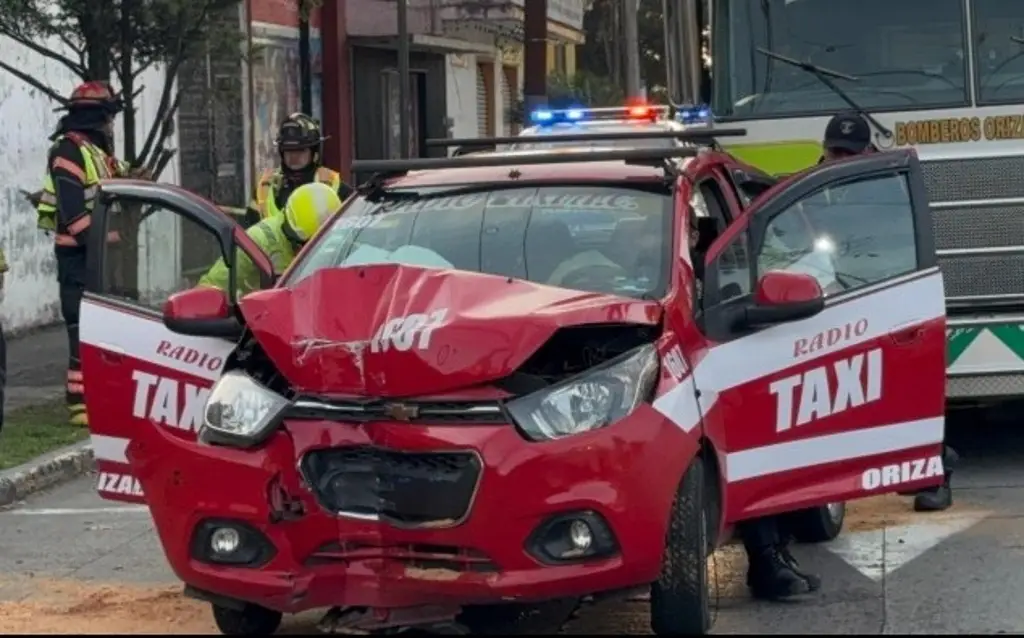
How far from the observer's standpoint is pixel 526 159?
752 centimetres

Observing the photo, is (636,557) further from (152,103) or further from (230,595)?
(152,103)

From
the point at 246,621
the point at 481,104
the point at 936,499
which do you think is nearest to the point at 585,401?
the point at 246,621

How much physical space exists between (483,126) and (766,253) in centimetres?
2884

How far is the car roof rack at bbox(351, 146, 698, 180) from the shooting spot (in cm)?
722

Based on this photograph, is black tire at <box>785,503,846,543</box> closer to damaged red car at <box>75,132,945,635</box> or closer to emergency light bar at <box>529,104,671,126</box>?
damaged red car at <box>75,132,945,635</box>

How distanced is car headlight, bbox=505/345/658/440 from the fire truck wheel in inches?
15.0

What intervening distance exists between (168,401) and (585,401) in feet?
6.75

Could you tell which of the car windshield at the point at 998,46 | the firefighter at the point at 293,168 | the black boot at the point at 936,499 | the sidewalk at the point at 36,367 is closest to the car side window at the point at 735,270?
the black boot at the point at 936,499

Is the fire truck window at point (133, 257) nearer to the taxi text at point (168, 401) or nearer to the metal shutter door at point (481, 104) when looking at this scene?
the taxi text at point (168, 401)

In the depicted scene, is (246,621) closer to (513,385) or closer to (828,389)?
(513,385)

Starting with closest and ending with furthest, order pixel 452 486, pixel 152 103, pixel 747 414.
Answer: pixel 452 486 → pixel 747 414 → pixel 152 103

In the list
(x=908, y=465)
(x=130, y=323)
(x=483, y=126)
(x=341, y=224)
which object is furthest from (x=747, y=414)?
(x=483, y=126)

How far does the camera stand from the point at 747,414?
692 cm

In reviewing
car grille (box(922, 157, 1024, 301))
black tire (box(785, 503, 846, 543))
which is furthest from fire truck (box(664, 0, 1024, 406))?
black tire (box(785, 503, 846, 543))
